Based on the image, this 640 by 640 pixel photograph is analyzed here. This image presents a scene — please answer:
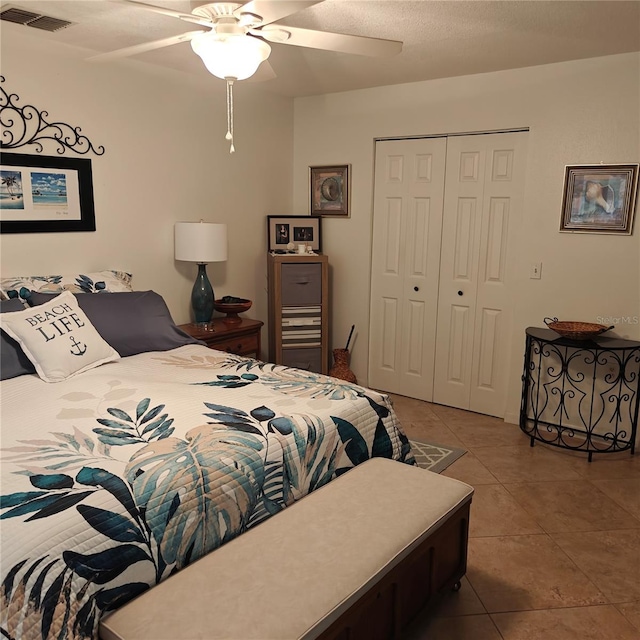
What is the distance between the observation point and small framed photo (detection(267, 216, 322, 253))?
4629mm

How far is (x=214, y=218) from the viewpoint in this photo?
13.9 feet

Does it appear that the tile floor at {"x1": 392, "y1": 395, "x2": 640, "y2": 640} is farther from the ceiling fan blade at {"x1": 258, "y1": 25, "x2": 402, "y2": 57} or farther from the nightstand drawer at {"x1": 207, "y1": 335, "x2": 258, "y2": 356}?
the ceiling fan blade at {"x1": 258, "y1": 25, "x2": 402, "y2": 57}

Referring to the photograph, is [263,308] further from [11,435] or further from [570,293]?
[11,435]

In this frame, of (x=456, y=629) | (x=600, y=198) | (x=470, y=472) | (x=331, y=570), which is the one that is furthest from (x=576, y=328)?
(x=331, y=570)

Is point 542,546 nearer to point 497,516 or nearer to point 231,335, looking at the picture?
point 497,516

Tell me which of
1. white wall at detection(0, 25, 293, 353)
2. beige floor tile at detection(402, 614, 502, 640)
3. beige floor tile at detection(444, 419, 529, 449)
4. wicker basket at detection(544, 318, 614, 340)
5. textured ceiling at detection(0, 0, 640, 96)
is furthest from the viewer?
beige floor tile at detection(444, 419, 529, 449)

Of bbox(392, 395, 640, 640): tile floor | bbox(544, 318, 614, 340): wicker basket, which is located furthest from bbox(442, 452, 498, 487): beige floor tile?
bbox(544, 318, 614, 340): wicker basket

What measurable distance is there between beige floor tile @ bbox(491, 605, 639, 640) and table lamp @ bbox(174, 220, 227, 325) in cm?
259

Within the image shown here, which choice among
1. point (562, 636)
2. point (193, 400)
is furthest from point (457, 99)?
point (562, 636)

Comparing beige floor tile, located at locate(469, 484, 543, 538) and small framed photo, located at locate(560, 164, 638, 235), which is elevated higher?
small framed photo, located at locate(560, 164, 638, 235)

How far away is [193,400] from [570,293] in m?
2.57

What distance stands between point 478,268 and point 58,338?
281 centimetres

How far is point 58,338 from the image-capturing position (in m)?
2.62

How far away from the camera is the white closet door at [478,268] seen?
396cm
